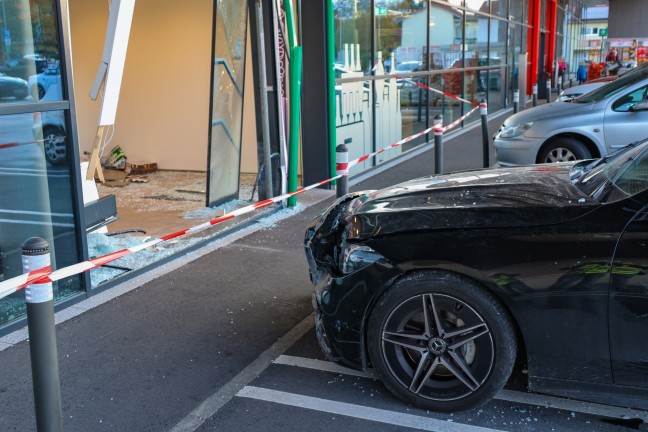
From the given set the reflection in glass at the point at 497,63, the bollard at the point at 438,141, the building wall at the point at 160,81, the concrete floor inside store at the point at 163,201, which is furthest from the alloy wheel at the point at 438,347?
the reflection in glass at the point at 497,63

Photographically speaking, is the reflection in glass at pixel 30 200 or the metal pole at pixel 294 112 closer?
the reflection in glass at pixel 30 200

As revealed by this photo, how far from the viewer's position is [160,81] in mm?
11977

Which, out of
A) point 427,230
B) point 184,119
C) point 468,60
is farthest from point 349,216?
point 468,60

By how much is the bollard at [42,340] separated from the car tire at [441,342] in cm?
165

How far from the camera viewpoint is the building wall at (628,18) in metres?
43.6

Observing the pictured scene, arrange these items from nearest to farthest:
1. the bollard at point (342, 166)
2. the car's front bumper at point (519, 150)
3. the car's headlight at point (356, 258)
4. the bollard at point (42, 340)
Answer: the bollard at point (42, 340), the car's headlight at point (356, 258), the bollard at point (342, 166), the car's front bumper at point (519, 150)

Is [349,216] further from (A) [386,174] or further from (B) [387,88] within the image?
(B) [387,88]

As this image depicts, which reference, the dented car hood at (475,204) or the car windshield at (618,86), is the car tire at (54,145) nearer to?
the dented car hood at (475,204)

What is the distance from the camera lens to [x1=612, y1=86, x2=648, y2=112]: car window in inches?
351

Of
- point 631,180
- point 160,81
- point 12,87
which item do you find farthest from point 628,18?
point 12,87

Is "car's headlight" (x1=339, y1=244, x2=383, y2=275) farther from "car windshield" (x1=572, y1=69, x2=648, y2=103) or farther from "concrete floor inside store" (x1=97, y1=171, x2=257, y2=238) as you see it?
"car windshield" (x1=572, y1=69, x2=648, y2=103)

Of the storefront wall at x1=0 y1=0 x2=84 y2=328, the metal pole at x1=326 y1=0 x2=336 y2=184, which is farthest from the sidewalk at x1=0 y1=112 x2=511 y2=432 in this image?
the metal pole at x1=326 y1=0 x2=336 y2=184

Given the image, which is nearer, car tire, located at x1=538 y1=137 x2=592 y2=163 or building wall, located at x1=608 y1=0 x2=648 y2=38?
car tire, located at x1=538 y1=137 x2=592 y2=163

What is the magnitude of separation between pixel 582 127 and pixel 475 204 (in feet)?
20.0
